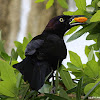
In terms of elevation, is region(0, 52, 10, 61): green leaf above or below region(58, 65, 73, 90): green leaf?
above

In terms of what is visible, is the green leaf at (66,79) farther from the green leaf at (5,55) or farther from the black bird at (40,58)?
the green leaf at (5,55)

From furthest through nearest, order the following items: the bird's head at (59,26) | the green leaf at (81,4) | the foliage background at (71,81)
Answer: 1. the bird's head at (59,26)
2. the green leaf at (81,4)
3. the foliage background at (71,81)

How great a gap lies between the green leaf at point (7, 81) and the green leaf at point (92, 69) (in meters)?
0.17

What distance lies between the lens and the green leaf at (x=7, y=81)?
0.54m

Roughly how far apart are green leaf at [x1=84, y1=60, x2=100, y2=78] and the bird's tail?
11 cm

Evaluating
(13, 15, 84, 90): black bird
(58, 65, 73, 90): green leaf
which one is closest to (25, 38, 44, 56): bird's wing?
(13, 15, 84, 90): black bird

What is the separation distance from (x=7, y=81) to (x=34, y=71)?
0.36 ft

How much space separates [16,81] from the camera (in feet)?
1.82

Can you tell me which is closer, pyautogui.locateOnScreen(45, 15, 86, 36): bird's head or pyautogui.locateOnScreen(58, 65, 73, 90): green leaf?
pyautogui.locateOnScreen(58, 65, 73, 90): green leaf

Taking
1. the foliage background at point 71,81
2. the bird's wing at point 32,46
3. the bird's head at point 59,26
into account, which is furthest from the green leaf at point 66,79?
the bird's head at point 59,26

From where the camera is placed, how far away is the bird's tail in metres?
0.58

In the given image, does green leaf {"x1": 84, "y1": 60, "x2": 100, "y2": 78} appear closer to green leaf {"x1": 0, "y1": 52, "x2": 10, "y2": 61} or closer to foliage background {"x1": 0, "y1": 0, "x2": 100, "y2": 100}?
foliage background {"x1": 0, "y1": 0, "x2": 100, "y2": 100}

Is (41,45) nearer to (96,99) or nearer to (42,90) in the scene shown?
(42,90)

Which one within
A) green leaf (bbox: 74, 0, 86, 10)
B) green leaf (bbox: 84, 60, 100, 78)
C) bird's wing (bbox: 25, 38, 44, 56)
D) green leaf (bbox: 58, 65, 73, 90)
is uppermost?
green leaf (bbox: 74, 0, 86, 10)
